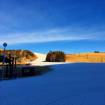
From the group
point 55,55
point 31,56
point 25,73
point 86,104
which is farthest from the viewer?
point 31,56

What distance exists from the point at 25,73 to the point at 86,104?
48.5ft

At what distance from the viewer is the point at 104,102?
32.8ft

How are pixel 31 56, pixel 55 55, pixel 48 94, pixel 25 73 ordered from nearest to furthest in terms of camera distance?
pixel 48 94 < pixel 25 73 < pixel 55 55 < pixel 31 56

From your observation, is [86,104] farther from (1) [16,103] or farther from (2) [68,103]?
(1) [16,103]

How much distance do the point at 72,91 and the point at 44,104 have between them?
2.99 m

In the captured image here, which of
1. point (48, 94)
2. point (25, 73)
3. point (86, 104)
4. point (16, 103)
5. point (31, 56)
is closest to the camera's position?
point (86, 104)

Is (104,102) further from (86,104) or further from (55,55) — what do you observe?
(55,55)

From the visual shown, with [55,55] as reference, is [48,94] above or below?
below

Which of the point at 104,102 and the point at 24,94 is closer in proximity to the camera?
the point at 104,102

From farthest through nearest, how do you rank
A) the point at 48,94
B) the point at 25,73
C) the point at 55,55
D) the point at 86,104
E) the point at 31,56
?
the point at 31,56 → the point at 55,55 → the point at 25,73 → the point at 48,94 → the point at 86,104

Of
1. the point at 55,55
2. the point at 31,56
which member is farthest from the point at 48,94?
the point at 31,56

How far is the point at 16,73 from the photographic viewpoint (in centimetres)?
2506

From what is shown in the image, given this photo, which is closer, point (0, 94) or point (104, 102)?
point (104, 102)

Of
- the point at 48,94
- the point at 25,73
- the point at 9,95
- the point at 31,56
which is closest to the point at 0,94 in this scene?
the point at 9,95
